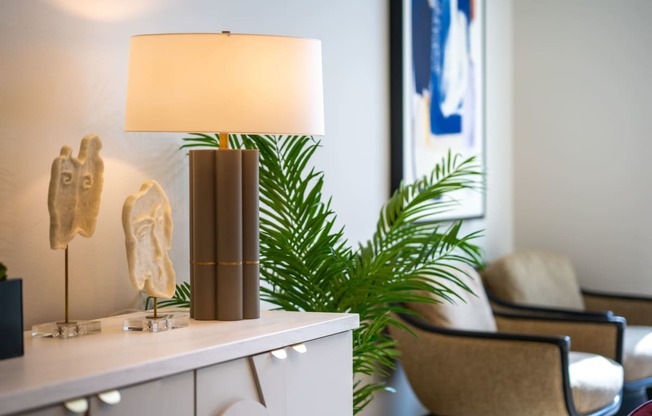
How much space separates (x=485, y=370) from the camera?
10.9 feet

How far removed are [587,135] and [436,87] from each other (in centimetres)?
114

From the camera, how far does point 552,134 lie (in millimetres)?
4926

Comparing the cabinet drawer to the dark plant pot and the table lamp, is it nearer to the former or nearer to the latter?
the dark plant pot

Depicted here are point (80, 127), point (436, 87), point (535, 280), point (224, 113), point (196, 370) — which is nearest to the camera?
point (196, 370)

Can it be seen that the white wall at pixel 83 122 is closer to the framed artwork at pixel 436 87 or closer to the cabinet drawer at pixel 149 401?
the cabinet drawer at pixel 149 401

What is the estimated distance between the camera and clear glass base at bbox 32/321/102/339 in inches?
74.0

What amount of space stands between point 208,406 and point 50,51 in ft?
3.01

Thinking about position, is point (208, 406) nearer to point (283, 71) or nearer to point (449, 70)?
point (283, 71)

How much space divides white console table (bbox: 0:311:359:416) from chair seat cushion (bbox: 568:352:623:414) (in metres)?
1.44

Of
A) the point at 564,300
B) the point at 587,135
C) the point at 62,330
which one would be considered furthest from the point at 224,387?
the point at 587,135

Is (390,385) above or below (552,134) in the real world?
below

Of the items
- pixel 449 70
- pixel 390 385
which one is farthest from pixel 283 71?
pixel 449 70

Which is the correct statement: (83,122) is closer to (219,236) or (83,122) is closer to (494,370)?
(219,236)

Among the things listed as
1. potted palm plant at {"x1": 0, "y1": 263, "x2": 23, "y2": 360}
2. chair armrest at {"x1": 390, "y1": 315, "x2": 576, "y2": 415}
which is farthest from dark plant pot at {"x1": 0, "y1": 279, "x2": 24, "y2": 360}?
chair armrest at {"x1": 390, "y1": 315, "x2": 576, "y2": 415}
